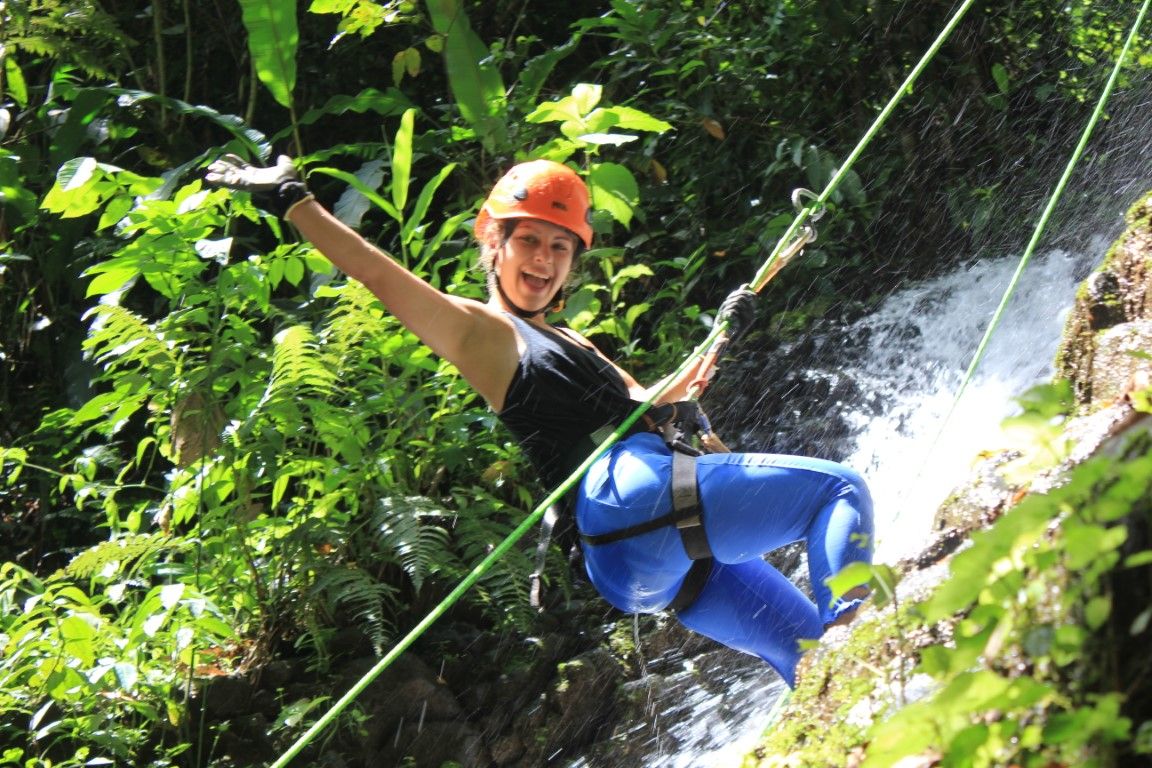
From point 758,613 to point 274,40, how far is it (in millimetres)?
3388

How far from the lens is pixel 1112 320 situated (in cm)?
360

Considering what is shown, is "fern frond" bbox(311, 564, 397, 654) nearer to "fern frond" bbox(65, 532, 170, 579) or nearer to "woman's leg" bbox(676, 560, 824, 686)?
"fern frond" bbox(65, 532, 170, 579)

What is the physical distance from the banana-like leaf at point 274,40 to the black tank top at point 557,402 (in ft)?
8.18

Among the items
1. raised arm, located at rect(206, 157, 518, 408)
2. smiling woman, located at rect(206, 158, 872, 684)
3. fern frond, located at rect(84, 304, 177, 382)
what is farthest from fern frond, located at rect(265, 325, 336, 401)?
raised arm, located at rect(206, 157, 518, 408)

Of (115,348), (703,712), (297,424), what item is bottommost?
(703,712)

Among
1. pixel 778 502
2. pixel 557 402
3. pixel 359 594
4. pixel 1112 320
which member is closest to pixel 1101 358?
pixel 1112 320

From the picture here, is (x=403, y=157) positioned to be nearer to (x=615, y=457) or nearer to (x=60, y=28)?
(x=615, y=457)

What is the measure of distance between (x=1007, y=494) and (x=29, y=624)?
314 centimetres

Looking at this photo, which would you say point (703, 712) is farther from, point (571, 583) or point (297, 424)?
point (297, 424)

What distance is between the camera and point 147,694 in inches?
173

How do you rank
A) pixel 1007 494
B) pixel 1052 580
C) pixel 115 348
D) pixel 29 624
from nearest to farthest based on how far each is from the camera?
pixel 1052 580 < pixel 1007 494 < pixel 29 624 < pixel 115 348

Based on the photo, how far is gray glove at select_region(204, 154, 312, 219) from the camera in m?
3.30

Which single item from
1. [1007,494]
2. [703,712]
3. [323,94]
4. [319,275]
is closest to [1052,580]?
[1007,494]

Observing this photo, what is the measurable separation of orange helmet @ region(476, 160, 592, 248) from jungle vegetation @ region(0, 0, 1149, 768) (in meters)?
1.10
